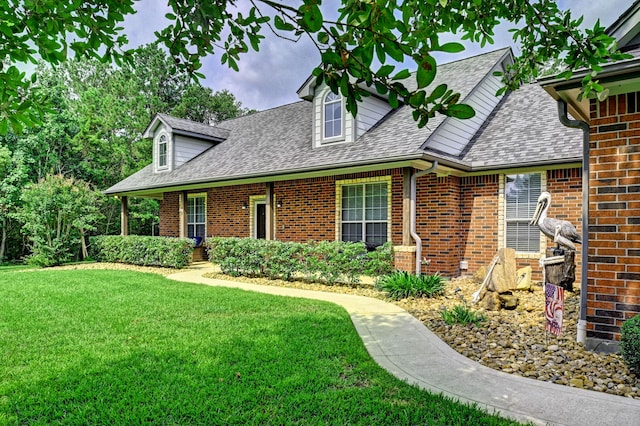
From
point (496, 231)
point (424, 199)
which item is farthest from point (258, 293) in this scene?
point (496, 231)

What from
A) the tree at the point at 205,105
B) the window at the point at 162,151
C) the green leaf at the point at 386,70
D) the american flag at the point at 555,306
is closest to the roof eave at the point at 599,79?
the american flag at the point at 555,306

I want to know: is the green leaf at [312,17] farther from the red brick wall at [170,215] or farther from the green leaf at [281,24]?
the red brick wall at [170,215]

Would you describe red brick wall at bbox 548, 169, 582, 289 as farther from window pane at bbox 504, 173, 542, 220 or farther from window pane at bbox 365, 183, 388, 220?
window pane at bbox 365, 183, 388, 220

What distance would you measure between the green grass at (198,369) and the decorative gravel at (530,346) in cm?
134

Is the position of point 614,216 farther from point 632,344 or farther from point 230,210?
point 230,210

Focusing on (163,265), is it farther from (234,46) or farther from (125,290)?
(234,46)

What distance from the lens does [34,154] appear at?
1888 centimetres

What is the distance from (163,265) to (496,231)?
10.2 metres

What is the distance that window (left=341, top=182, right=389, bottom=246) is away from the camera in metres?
11.1

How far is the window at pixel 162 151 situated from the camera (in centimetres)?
1677

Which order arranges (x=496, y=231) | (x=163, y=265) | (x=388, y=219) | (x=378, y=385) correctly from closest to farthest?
(x=378, y=385) → (x=496, y=231) → (x=388, y=219) → (x=163, y=265)

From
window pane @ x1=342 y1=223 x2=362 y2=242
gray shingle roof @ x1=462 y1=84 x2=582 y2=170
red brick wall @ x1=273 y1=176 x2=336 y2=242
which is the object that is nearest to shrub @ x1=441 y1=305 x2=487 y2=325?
gray shingle roof @ x1=462 y1=84 x2=582 y2=170

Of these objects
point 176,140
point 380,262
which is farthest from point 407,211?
point 176,140

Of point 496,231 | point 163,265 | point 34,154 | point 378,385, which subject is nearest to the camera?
point 378,385
